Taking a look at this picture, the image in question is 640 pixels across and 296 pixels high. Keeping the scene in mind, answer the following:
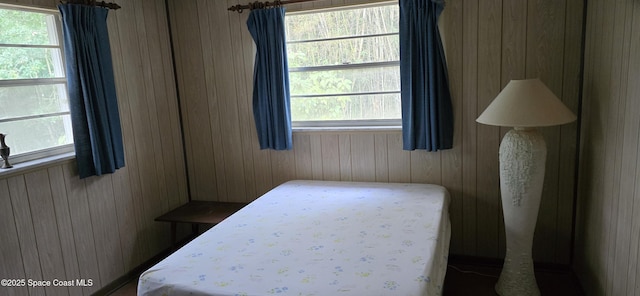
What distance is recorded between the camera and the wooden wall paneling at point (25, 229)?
2.26 metres

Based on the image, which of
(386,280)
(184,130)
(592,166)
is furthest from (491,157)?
(184,130)

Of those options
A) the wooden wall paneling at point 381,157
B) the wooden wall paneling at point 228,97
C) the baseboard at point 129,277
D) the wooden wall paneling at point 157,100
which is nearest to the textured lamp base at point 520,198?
the wooden wall paneling at point 381,157

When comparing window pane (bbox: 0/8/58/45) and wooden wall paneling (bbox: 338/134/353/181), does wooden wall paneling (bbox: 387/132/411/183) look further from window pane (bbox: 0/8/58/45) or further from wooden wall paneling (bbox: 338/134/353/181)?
→ window pane (bbox: 0/8/58/45)

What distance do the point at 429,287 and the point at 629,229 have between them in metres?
0.91

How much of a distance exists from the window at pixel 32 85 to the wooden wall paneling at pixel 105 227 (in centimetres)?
32

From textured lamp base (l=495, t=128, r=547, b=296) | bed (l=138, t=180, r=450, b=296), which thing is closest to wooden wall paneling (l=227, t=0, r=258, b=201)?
bed (l=138, t=180, r=450, b=296)

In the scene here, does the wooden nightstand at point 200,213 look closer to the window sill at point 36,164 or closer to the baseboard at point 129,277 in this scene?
the baseboard at point 129,277

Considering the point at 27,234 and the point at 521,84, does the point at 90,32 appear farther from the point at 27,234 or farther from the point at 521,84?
the point at 521,84

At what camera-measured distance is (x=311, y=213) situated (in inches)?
96.9

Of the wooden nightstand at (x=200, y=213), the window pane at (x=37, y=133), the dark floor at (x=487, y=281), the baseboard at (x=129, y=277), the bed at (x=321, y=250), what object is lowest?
the dark floor at (x=487, y=281)

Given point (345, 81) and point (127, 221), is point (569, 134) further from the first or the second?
point (127, 221)

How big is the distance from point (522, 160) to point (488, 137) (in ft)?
1.75

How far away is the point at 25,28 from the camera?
2.41 m

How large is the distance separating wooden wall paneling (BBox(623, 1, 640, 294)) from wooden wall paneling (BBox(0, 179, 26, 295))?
3034 millimetres
